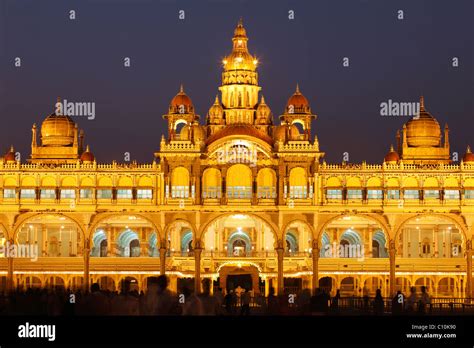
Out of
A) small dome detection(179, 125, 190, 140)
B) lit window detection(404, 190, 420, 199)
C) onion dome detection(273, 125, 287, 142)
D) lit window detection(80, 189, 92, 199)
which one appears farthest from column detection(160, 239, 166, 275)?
lit window detection(404, 190, 420, 199)

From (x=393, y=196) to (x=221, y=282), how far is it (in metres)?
14.2

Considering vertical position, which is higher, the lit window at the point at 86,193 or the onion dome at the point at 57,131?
the onion dome at the point at 57,131

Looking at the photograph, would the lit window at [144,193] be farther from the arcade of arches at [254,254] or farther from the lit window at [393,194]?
the lit window at [393,194]

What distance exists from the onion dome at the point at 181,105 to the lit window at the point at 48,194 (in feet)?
39.4

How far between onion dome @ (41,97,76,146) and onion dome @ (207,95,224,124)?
37.3 feet

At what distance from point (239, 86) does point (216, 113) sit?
2.98 metres

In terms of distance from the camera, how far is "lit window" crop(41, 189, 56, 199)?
8869cm

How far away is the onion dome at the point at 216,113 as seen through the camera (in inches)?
3930

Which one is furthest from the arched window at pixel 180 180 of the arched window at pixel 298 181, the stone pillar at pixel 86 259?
the arched window at pixel 298 181

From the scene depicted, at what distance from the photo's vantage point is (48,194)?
291 ft

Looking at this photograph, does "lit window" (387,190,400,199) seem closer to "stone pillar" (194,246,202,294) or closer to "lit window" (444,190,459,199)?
"lit window" (444,190,459,199)

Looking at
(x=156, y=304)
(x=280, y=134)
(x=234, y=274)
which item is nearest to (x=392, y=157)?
(x=280, y=134)

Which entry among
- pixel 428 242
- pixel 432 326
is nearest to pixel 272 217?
pixel 428 242

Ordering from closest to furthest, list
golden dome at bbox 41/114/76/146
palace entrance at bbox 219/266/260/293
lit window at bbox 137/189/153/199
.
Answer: lit window at bbox 137/189/153/199 < palace entrance at bbox 219/266/260/293 < golden dome at bbox 41/114/76/146
